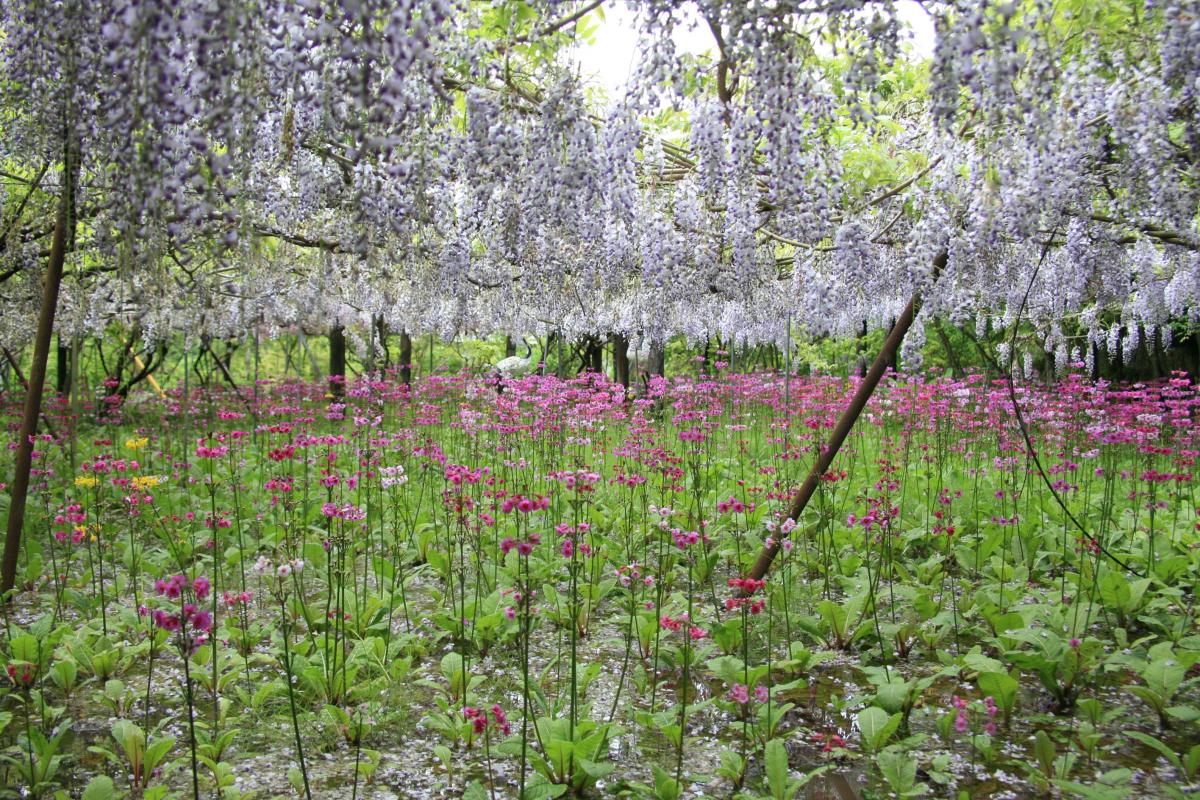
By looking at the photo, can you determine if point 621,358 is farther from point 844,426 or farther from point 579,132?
point 579,132

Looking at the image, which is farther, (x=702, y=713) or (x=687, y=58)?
(x=687, y=58)

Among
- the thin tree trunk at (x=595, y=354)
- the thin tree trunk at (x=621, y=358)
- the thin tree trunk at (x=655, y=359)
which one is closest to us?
the thin tree trunk at (x=655, y=359)

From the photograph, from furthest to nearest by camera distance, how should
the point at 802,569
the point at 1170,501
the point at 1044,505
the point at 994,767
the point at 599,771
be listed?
the point at 1170,501
the point at 1044,505
the point at 802,569
the point at 994,767
the point at 599,771

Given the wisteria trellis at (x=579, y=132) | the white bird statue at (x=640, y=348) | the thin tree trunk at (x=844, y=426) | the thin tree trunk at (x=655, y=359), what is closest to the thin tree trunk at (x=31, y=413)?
the wisteria trellis at (x=579, y=132)

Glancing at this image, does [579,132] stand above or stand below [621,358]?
above

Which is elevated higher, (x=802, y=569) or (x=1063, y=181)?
(x=1063, y=181)

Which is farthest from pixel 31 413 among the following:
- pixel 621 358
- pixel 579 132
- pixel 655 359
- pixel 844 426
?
pixel 621 358

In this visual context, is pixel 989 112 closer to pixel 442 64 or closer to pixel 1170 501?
pixel 442 64

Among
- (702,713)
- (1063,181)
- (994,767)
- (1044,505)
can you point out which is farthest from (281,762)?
(1044,505)

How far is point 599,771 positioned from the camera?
2.29m

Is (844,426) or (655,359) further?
(655,359)

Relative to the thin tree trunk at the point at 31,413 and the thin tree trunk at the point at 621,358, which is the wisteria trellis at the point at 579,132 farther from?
the thin tree trunk at the point at 621,358

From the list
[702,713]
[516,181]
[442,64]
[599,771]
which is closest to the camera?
[599,771]

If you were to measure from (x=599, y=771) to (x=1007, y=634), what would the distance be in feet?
5.58
